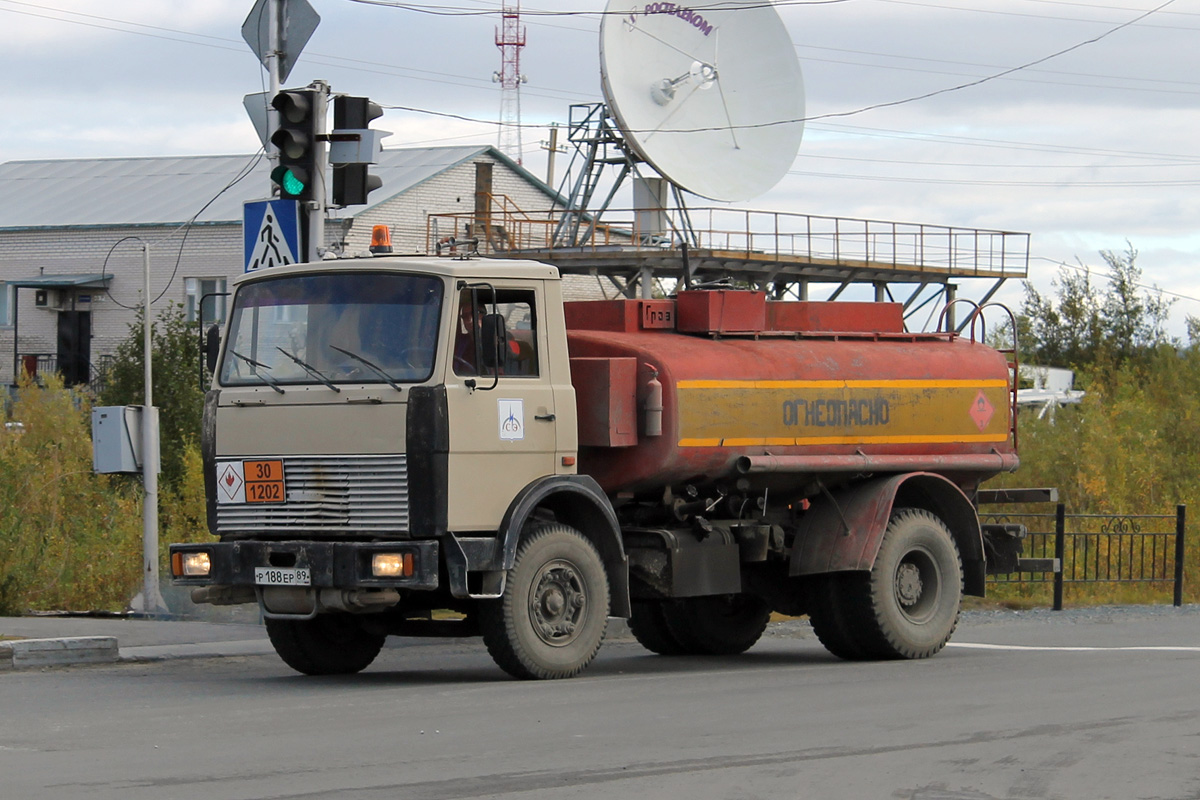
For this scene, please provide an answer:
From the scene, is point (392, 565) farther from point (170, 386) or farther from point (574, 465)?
point (170, 386)

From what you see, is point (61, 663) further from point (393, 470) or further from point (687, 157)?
point (687, 157)

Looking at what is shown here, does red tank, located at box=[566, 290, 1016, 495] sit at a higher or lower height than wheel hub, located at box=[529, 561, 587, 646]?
higher

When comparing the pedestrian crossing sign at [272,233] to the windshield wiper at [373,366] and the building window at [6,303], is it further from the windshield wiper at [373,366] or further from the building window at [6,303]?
the building window at [6,303]

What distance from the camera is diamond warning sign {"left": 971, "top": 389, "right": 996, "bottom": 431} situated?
46.2ft

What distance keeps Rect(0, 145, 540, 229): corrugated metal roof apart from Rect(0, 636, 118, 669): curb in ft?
108

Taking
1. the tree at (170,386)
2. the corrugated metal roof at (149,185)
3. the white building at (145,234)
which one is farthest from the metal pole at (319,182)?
the white building at (145,234)

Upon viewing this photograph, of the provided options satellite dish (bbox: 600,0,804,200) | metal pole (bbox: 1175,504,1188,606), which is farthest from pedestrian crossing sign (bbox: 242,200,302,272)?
satellite dish (bbox: 600,0,804,200)

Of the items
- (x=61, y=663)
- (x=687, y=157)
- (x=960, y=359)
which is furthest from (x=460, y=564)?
(x=687, y=157)

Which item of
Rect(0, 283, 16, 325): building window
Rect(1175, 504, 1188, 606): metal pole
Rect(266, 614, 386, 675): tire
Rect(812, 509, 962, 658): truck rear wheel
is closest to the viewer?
Rect(266, 614, 386, 675): tire

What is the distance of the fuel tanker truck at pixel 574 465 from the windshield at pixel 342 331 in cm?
2

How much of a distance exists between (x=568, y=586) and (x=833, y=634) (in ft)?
9.86

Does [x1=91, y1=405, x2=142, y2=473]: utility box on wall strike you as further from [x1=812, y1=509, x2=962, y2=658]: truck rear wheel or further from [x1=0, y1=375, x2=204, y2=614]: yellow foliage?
[x1=812, y1=509, x2=962, y2=658]: truck rear wheel

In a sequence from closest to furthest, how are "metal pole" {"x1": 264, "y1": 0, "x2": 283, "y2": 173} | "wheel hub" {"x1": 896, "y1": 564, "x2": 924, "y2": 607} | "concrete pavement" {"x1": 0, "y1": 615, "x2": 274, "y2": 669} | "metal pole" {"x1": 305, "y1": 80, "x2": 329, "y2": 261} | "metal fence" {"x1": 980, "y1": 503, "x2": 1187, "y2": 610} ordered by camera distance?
1. "concrete pavement" {"x1": 0, "y1": 615, "x2": 274, "y2": 669}
2. "wheel hub" {"x1": 896, "y1": 564, "x2": 924, "y2": 607}
3. "metal pole" {"x1": 305, "y1": 80, "x2": 329, "y2": 261}
4. "metal pole" {"x1": 264, "y1": 0, "x2": 283, "y2": 173}
5. "metal fence" {"x1": 980, "y1": 503, "x2": 1187, "y2": 610}

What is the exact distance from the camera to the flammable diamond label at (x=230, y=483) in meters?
11.3
